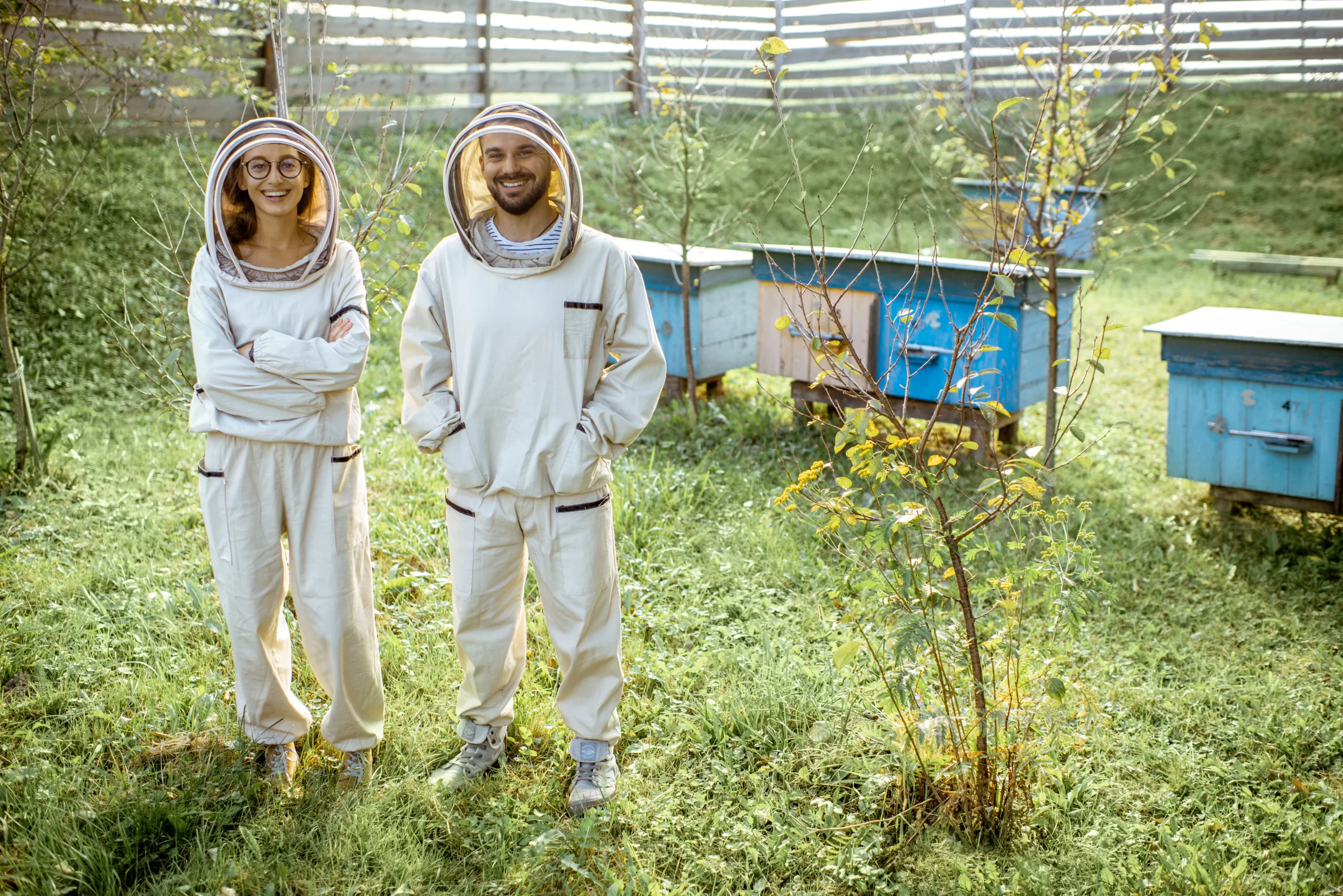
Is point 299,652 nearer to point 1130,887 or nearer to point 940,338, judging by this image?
point 1130,887

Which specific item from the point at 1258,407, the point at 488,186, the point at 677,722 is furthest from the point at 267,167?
the point at 1258,407

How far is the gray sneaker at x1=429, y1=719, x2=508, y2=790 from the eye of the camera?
3.09 meters

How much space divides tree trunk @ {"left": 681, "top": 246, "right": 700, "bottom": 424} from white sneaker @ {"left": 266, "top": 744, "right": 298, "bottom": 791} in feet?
12.4

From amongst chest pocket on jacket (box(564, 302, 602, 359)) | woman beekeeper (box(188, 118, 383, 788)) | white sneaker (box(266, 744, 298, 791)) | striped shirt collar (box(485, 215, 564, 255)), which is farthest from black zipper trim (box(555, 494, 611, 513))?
white sneaker (box(266, 744, 298, 791))

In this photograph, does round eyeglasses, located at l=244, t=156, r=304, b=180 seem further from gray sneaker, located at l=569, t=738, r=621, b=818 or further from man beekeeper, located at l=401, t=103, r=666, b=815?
gray sneaker, located at l=569, t=738, r=621, b=818

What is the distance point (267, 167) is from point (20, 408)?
129 inches

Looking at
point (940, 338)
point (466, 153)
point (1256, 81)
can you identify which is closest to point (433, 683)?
point (466, 153)

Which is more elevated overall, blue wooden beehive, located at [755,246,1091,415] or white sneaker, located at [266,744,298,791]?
blue wooden beehive, located at [755,246,1091,415]

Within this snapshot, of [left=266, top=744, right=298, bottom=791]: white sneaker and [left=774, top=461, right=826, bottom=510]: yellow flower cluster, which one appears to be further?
[left=266, top=744, right=298, bottom=791]: white sneaker

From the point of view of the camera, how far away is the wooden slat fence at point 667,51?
10.7m

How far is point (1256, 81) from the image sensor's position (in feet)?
44.9

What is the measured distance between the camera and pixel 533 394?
2.82m

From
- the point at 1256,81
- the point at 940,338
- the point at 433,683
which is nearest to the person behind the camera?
the point at 433,683

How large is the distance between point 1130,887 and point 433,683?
2294 mm
